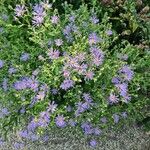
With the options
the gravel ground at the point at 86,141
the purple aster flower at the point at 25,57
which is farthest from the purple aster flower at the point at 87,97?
the gravel ground at the point at 86,141

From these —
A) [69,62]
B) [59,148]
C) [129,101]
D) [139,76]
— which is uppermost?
[69,62]

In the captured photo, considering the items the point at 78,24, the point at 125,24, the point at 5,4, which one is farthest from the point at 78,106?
the point at 5,4

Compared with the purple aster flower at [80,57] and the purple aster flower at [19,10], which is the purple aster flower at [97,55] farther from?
the purple aster flower at [19,10]

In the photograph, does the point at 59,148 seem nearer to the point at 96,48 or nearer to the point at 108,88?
the point at 108,88

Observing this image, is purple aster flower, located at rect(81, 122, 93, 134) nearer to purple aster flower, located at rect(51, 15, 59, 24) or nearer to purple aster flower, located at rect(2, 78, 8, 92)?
purple aster flower, located at rect(2, 78, 8, 92)

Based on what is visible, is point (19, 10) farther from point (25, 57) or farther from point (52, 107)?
point (52, 107)

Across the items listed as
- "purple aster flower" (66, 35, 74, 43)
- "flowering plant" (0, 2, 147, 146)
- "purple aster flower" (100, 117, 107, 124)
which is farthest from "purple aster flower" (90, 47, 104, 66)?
"purple aster flower" (100, 117, 107, 124)
